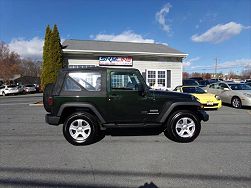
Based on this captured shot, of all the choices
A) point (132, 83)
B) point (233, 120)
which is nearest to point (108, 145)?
point (132, 83)

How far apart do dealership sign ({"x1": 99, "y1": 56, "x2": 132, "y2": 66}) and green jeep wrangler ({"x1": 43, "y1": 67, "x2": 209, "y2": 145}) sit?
12.3m

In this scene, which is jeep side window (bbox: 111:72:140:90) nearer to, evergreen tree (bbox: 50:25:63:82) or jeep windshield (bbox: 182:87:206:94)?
jeep windshield (bbox: 182:87:206:94)

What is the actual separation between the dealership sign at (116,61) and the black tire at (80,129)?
12.7 metres

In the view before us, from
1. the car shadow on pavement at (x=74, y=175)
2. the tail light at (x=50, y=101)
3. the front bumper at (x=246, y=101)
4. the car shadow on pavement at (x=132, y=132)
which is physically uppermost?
the tail light at (x=50, y=101)

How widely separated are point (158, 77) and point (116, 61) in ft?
13.0

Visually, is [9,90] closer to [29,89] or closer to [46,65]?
[29,89]

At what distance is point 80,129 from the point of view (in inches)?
223

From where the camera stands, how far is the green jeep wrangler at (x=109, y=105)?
562 centimetres

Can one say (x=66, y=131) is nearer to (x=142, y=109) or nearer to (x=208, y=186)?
(x=142, y=109)

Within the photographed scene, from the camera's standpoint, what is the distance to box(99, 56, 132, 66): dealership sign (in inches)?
707

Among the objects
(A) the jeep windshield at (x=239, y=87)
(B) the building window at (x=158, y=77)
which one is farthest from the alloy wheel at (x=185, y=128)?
(B) the building window at (x=158, y=77)

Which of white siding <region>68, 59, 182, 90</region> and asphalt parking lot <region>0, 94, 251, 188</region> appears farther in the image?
white siding <region>68, 59, 182, 90</region>

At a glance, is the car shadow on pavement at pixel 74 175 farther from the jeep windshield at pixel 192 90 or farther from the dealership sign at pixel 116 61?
the dealership sign at pixel 116 61

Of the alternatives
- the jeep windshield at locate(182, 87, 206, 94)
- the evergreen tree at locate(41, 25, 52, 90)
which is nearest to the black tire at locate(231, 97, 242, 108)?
the jeep windshield at locate(182, 87, 206, 94)
